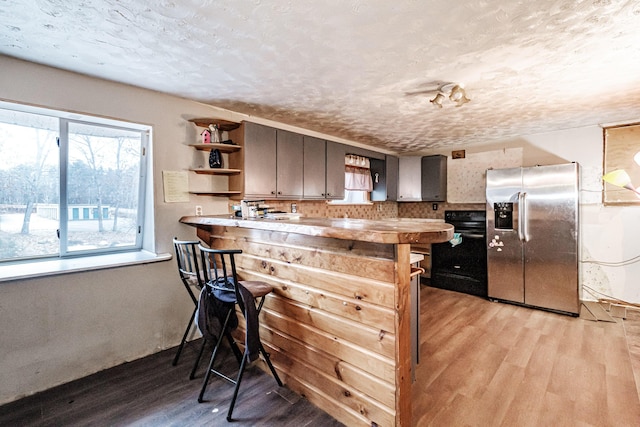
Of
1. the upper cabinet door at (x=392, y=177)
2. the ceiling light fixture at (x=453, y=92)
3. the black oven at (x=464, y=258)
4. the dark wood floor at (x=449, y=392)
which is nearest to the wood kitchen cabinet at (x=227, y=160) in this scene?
the dark wood floor at (x=449, y=392)

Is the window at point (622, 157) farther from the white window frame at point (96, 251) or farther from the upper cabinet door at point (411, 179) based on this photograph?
the white window frame at point (96, 251)

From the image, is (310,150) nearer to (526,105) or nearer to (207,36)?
(207,36)

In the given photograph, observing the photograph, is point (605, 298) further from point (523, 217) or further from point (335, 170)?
point (335, 170)

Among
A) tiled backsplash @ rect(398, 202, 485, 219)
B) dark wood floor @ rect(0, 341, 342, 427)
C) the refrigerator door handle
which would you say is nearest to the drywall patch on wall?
tiled backsplash @ rect(398, 202, 485, 219)

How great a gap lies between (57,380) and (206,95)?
266cm

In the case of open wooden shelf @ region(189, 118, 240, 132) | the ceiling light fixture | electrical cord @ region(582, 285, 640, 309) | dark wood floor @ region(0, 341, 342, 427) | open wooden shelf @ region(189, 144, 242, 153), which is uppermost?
the ceiling light fixture

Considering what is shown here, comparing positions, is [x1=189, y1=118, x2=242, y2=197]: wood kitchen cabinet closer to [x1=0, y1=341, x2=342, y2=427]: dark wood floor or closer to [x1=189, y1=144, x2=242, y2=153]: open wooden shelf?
[x1=189, y1=144, x2=242, y2=153]: open wooden shelf

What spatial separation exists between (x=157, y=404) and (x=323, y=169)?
2.96 metres

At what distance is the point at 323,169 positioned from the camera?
390 centimetres

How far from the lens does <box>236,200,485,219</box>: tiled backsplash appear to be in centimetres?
409

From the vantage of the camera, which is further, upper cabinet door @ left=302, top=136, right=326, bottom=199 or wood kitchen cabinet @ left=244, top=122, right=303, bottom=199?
upper cabinet door @ left=302, top=136, right=326, bottom=199

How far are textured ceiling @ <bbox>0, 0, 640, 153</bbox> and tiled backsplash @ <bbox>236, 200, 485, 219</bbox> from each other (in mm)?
1430

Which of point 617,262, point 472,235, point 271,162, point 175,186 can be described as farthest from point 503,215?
point 175,186

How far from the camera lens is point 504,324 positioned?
3287mm
